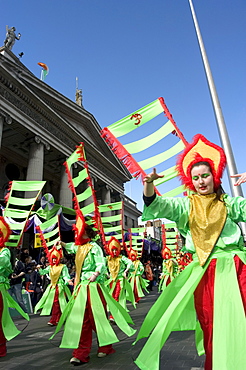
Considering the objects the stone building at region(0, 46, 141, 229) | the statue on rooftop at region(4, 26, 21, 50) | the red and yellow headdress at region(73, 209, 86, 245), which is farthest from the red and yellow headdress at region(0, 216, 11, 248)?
the statue on rooftop at region(4, 26, 21, 50)

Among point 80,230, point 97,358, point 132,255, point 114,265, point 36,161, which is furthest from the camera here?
point 36,161

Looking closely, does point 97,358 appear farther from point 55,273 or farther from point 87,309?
point 55,273

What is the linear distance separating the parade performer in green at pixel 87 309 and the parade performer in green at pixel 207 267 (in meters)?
1.81

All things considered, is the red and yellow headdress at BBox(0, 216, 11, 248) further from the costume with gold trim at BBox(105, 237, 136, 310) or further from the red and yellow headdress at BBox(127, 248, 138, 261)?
the red and yellow headdress at BBox(127, 248, 138, 261)

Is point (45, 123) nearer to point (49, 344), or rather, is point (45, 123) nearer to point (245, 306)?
point (49, 344)

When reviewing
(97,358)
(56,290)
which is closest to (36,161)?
(56,290)

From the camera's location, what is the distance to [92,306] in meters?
4.14

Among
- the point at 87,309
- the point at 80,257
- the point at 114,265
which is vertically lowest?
the point at 87,309

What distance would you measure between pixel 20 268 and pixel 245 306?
9.15 m

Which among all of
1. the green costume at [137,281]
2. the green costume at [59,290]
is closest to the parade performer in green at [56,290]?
the green costume at [59,290]

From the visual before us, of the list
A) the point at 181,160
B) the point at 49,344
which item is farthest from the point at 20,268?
the point at 181,160

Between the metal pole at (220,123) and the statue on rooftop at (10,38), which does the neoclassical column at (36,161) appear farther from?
the metal pole at (220,123)

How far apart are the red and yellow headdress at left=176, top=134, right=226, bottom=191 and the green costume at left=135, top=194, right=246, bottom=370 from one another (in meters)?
0.20

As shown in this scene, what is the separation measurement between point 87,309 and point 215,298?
2563 mm
